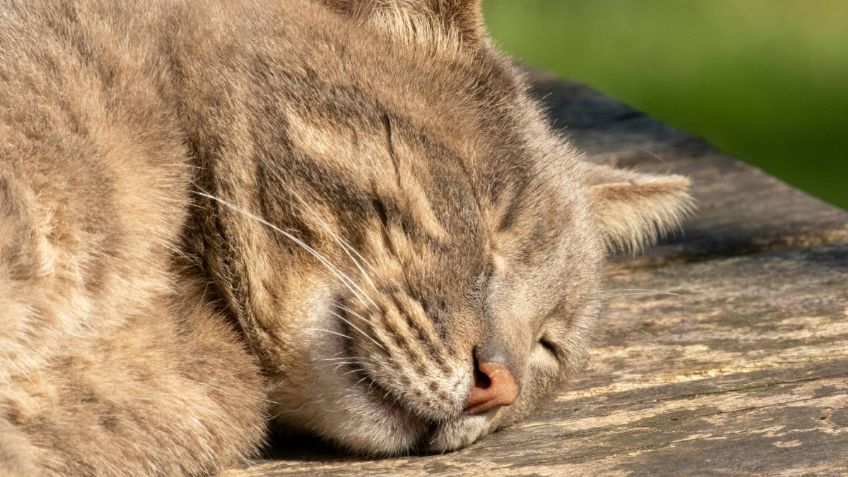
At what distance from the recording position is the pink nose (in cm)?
223

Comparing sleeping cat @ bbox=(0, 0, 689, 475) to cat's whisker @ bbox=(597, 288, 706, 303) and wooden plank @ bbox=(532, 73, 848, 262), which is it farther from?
wooden plank @ bbox=(532, 73, 848, 262)

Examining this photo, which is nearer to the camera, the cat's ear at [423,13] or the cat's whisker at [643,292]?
the cat's ear at [423,13]

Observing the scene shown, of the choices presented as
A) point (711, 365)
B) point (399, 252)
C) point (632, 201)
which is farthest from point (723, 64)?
point (399, 252)

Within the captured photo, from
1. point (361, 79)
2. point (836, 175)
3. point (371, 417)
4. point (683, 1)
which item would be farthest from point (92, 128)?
point (683, 1)

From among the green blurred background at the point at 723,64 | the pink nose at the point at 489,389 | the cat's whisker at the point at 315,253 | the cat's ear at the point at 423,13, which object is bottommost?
the green blurred background at the point at 723,64

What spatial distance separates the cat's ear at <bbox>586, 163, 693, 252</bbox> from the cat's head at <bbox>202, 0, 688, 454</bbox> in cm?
41

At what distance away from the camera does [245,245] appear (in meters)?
2.28

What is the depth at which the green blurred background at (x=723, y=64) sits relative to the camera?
7.16 m

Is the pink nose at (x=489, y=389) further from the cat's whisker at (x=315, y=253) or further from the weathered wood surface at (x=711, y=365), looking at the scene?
the cat's whisker at (x=315, y=253)

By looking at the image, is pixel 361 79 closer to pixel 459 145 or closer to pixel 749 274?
pixel 459 145

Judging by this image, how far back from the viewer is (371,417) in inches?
87.5

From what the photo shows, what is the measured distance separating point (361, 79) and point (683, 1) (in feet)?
23.7

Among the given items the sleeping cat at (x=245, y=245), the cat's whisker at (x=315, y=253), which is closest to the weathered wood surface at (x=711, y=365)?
the sleeping cat at (x=245, y=245)

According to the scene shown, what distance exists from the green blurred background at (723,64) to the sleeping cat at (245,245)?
4.37 m
